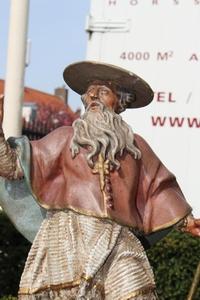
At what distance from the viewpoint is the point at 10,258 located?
8.70 m

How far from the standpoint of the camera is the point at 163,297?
28.1ft

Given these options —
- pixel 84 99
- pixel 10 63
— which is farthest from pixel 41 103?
pixel 84 99

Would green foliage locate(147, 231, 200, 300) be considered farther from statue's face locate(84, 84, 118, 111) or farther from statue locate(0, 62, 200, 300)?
statue's face locate(84, 84, 118, 111)

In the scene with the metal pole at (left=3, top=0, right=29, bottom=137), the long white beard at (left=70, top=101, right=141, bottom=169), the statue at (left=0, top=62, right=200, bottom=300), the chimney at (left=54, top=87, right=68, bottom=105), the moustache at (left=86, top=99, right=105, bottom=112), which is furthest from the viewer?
the chimney at (left=54, top=87, right=68, bottom=105)

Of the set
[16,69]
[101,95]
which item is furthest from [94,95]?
[16,69]

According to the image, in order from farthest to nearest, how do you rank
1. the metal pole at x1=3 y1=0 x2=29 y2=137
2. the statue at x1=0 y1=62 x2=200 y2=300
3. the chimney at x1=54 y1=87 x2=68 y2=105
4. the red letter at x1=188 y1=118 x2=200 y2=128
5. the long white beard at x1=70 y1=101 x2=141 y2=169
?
1. the chimney at x1=54 y1=87 x2=68 y2=105
2. the metal pole at x1=3 y1=0 x2=29 y2=137
3. the red letter at x1=188 y1=118 x2=200 y2=128
4. the long white beard at x1=70 y1=101 x2=141 y2=169
5. the statue at x1=0 y1=62 x2=200 y2=300

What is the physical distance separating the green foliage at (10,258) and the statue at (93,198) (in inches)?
115

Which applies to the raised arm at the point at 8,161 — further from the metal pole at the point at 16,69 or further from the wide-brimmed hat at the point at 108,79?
the metal pole at the point at 16,69

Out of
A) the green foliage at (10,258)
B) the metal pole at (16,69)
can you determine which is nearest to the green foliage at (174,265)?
the green foliage at (10,258)

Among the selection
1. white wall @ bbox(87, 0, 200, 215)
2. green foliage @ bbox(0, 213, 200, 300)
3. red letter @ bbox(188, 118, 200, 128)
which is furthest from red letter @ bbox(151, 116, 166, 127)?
green foliage @ bbox(0, 213, 200, 300)

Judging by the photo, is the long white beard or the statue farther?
the long white beard

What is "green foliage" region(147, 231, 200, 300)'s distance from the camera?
8586mm

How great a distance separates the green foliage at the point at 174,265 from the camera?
28.2 feet

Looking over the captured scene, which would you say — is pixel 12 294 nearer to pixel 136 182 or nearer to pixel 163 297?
pixel 163 297
